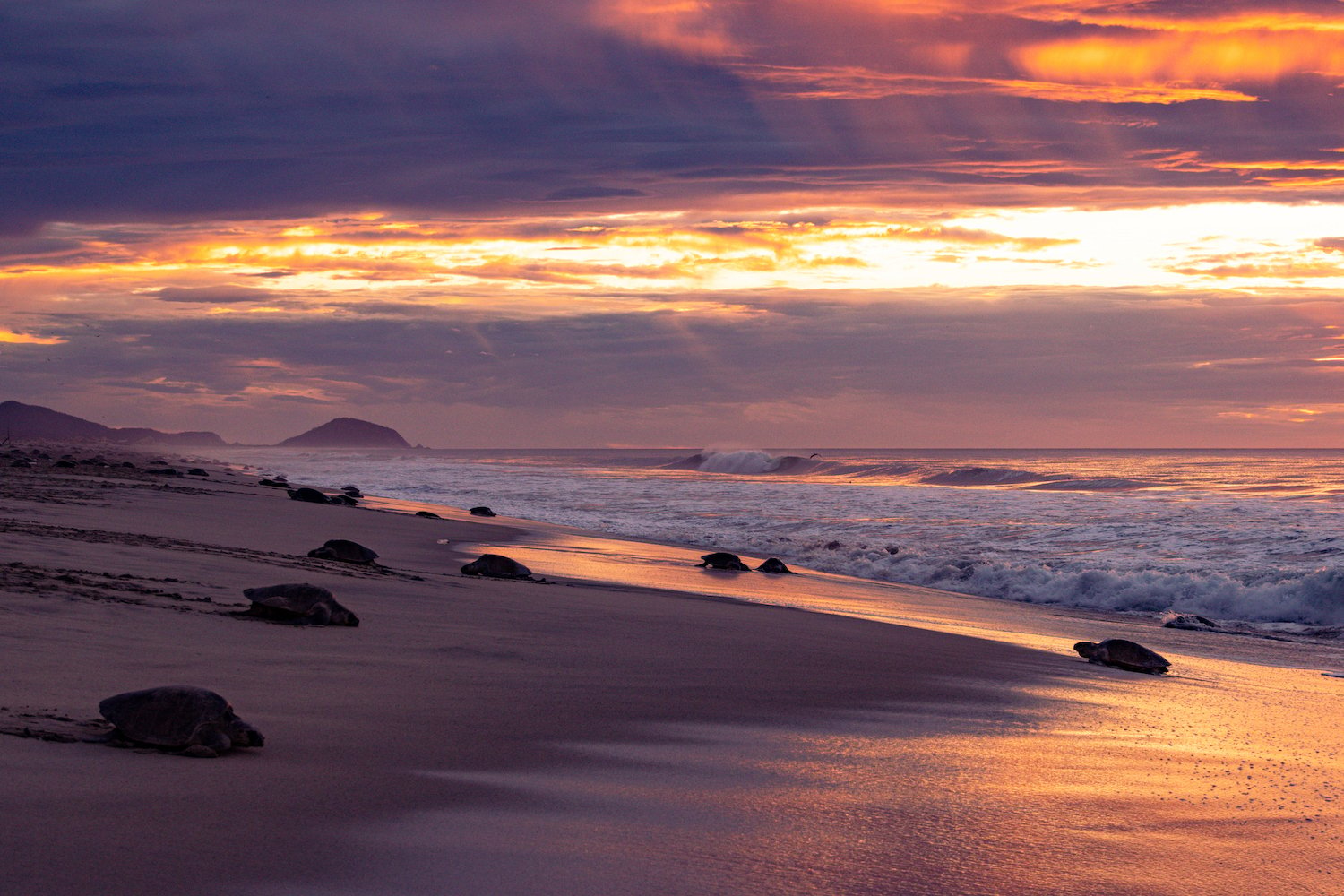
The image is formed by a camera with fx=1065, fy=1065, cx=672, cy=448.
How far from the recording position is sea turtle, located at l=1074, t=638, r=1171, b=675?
9.48m


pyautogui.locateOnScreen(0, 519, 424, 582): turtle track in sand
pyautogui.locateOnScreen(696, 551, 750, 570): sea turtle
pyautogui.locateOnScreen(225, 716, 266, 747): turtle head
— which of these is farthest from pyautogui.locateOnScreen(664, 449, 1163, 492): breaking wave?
pyautogui.locateOnScreen(225, 716, 266, 747): turtle head

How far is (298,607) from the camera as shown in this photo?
Answer: 781 cm

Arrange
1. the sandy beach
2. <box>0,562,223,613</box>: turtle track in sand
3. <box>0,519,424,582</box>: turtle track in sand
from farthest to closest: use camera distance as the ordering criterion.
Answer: <box>0,519,424,582</box>: turtle track in sand, <box>0,562,223,613</box>: turtle track in sand, the sandy beach

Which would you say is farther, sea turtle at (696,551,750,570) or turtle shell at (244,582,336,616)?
sea turtle at (696,551,750,570)

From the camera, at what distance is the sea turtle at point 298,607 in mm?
7824

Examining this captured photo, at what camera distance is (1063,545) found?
858 inches

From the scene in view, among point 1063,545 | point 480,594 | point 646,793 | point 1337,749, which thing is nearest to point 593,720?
point 646,793

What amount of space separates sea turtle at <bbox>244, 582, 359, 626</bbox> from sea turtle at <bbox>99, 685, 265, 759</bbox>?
3353mm

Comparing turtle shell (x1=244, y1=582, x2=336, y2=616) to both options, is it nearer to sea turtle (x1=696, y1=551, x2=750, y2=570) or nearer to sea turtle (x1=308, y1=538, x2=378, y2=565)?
sea turtle (x1=308, y1=538, x2=378, y2=565)

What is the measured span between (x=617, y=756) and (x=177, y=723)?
195cm

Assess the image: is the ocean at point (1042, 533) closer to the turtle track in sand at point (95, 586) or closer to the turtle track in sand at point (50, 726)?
the turtle track in sand at point (95, 586)

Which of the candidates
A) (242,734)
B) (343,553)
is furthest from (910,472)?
(242,734)

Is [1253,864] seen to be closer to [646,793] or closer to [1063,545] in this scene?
[646,793]

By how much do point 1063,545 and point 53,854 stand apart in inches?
829
